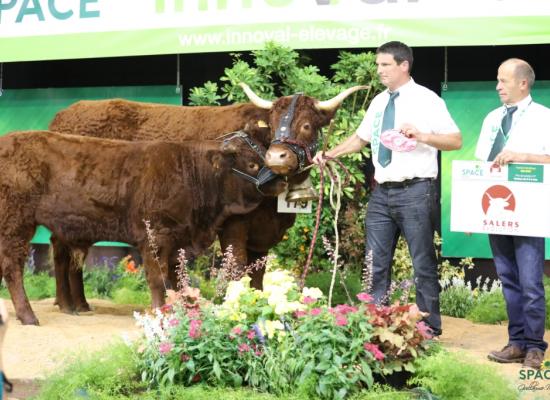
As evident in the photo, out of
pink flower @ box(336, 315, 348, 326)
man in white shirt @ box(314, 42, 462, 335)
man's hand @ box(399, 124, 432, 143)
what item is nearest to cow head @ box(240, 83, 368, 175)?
man in white shirt @ box(314, 42, 462, 335)

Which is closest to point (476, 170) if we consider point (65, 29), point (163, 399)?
point (163, 399)

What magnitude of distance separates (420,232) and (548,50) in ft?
13.6

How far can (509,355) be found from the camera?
675cm

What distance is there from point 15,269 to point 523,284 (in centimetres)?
418

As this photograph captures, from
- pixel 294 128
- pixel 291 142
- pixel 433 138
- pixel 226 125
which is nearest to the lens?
pixel 433 138

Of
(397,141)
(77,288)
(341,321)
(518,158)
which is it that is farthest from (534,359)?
(77,288)

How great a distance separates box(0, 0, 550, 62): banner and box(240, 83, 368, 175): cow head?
142cm

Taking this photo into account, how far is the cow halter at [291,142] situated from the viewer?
7559 mm

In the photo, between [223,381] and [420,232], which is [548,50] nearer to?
[420,232]

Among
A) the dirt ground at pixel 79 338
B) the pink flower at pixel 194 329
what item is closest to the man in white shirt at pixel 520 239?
the dirt ground at pixel 79 338

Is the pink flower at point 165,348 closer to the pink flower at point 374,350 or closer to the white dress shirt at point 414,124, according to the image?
the pink flower at point 374,350

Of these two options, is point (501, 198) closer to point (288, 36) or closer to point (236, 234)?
point (236, 234)

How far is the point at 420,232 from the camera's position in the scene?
6.80 m

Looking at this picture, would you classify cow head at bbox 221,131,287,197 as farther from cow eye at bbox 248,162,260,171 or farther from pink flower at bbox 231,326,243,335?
pink flower at bbox 231,326,243,335
